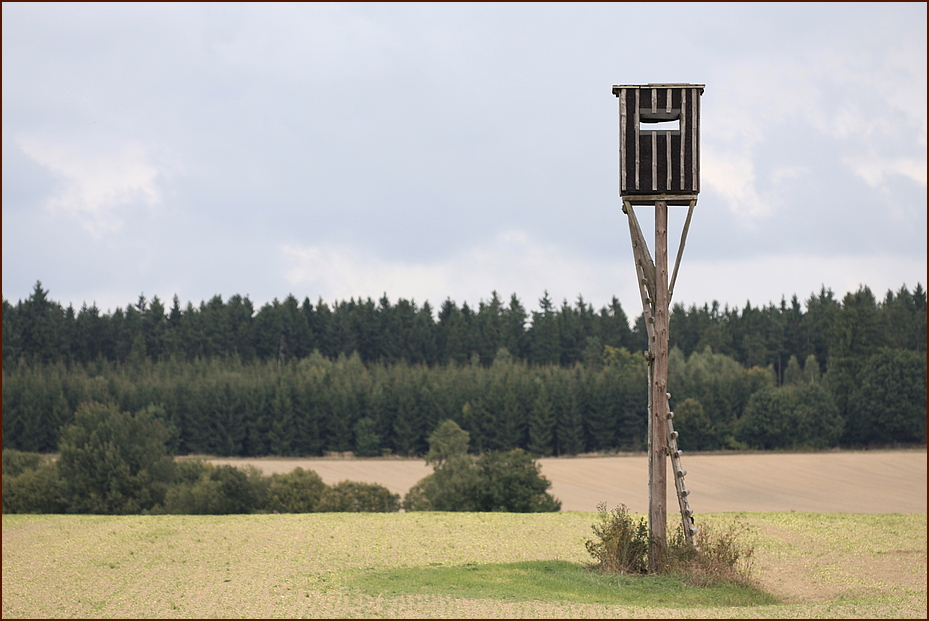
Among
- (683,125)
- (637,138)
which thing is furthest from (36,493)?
(683,125)

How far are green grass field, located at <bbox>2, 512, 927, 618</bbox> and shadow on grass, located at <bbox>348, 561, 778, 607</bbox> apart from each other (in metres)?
0.05

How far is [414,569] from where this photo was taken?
18.0 metres

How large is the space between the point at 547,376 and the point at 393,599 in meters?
81.5

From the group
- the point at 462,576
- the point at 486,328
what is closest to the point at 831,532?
the point at 462,576

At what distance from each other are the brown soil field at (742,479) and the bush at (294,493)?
1741 cm

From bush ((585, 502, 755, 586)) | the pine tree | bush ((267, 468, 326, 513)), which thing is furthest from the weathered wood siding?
the pine tree

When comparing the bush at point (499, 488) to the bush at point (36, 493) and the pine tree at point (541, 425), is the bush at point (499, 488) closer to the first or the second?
the bush at point (36, 493)

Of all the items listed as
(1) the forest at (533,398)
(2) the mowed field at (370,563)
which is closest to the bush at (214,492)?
(2) the mowed field at (370,563)

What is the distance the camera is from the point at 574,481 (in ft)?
227

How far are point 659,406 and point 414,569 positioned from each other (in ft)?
18.8

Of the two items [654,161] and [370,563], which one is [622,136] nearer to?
[654,161]

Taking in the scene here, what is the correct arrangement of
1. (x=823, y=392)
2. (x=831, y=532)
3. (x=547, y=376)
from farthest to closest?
1. (x=547, y=376)
2. (x=823, y=392)
3. (x=831, y=532)

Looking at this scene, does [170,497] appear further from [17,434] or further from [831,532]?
[17,434]

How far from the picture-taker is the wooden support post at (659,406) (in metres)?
16.7
